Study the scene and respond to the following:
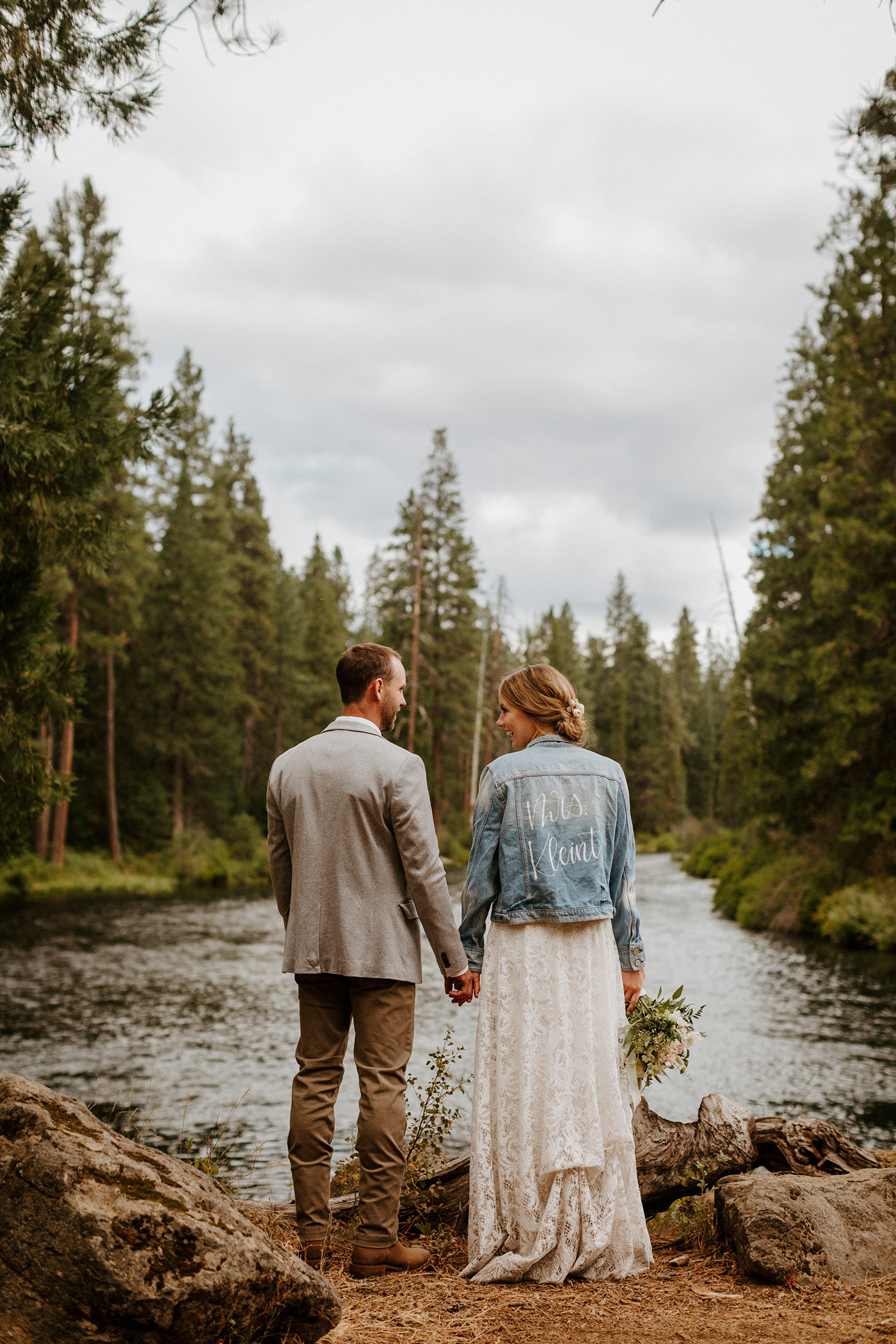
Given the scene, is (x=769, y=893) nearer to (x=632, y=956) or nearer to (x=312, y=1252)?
(x=632, y=956)

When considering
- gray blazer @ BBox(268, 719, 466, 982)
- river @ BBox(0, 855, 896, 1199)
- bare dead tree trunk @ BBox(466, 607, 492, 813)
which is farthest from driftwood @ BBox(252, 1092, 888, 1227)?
bare dead tree trunk @ BBox(466, 607, 492, 813)

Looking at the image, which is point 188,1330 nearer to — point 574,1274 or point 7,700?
point 574,1274

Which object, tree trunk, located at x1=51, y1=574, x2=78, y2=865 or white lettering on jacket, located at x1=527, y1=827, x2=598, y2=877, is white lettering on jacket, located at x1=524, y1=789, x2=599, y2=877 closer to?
white lettering on jacket, located at x1=527, y1=827, x2=598, y2=877

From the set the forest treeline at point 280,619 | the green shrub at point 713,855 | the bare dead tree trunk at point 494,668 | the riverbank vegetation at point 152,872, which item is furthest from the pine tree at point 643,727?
the riverbank vegetation at point 152,872

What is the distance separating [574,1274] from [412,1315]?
2.27 feet

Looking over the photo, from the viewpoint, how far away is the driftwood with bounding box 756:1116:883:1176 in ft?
15.2

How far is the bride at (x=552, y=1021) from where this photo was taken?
377 cm

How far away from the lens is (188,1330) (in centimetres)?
257

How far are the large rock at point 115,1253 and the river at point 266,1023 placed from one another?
2177 millimetres

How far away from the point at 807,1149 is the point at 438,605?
32.4 metres

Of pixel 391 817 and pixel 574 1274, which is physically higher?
pixel 391 817

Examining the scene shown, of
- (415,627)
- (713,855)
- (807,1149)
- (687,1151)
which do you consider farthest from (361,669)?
(713,855)

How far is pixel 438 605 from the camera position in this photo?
3666cm

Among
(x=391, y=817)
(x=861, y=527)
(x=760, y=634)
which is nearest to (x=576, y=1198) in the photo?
(x=391, y=817)
